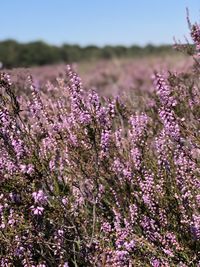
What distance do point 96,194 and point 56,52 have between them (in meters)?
46.7

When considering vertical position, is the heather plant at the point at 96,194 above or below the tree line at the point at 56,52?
below

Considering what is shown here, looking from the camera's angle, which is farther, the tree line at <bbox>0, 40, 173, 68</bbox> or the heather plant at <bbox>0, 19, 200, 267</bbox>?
the tree line at <bbox>0, 40, 173, 68</bbox>

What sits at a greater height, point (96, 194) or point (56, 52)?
point (56, 52)

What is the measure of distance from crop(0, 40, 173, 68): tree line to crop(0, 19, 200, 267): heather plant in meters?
40.5

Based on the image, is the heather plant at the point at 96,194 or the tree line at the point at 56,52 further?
the tree line at the point at 56,52

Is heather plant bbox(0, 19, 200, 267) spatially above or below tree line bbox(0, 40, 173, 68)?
below

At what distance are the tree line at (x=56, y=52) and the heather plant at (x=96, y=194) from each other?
133 feet

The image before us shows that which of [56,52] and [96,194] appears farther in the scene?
[56,52]

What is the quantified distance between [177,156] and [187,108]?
5.48 feet

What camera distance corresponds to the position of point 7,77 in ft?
13.1

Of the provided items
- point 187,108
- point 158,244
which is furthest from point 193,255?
point 187,108

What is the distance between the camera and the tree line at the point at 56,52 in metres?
46.2

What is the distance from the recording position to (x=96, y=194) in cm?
413

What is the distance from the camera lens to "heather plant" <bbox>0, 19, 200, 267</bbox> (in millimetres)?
3873
